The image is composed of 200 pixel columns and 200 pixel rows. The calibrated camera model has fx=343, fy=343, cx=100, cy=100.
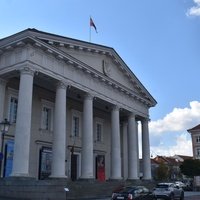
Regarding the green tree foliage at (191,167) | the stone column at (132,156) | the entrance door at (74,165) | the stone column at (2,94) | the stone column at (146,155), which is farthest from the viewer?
the green tree foliage at (191,167)


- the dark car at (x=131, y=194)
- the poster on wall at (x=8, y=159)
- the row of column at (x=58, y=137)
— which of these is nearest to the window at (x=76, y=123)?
the row of column at (x=58, y=137)

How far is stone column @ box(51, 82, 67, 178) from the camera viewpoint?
84.6 feet

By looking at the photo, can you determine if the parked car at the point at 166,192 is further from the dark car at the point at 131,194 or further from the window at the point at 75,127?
the window at the point at 75,127

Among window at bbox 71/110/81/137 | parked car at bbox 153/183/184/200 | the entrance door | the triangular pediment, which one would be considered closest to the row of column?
the triangular pediment

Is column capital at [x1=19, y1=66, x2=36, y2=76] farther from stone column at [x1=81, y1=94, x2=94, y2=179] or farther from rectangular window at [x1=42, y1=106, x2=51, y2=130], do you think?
stone column at [x1=81, y1=94, x2=94, y2=179]

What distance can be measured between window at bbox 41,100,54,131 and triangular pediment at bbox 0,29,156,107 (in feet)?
16.0

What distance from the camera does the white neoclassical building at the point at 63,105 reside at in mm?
24422

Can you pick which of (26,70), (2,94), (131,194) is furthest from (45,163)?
(131,194)

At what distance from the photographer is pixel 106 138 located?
132 ft

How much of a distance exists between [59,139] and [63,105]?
8.95ft

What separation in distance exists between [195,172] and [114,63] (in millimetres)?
36653

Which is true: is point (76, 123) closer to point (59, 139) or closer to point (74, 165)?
point (74, 165)

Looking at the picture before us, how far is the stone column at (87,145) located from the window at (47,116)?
3574mm

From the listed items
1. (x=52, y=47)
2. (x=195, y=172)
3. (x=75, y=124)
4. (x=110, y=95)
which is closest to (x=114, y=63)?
(x=110, y=95)
